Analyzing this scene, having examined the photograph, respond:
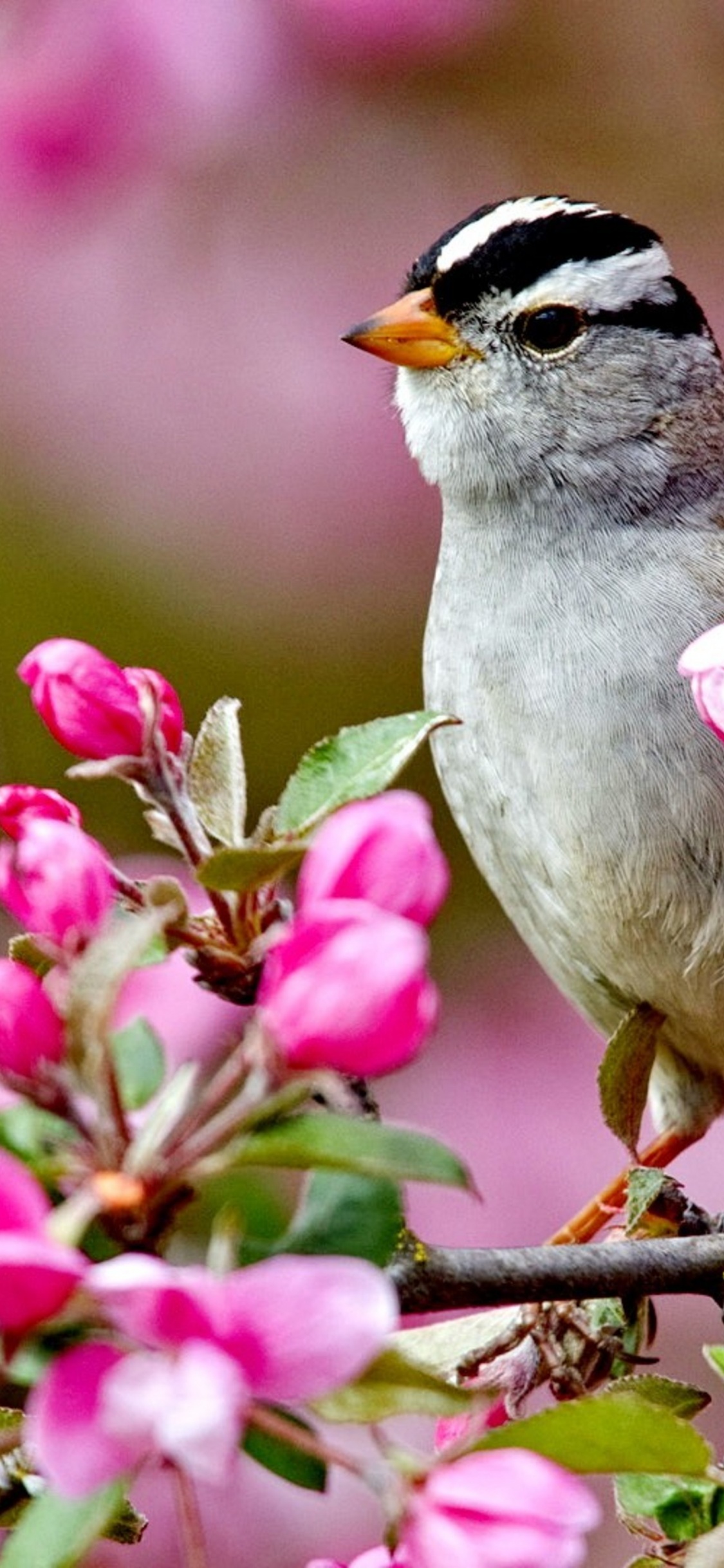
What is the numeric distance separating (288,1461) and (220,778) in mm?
384

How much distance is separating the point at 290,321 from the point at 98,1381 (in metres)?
2.81

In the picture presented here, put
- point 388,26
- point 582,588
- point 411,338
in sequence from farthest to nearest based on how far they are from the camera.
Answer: point 388,26, point 411,338, point 582,588

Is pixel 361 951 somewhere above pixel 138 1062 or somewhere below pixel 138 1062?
above

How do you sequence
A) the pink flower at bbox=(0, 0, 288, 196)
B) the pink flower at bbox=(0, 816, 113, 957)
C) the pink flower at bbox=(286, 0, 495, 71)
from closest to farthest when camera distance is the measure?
1. the pink flower at bbox=(0, 816, 113, 957)
2. the pink flower at bbox=(0, 0, 288, 196)
3. the pink flower at bbox=(286, 0, 495, 71)

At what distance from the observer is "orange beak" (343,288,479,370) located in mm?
2059

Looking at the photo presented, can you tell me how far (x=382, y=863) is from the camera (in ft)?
3.16

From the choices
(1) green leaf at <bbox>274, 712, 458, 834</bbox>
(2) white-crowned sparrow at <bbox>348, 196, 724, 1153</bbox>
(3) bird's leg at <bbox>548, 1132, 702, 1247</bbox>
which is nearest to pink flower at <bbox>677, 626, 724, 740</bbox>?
(1) green leaf at <bbox>274, 712, 458, 834</bbox>

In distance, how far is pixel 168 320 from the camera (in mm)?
3430

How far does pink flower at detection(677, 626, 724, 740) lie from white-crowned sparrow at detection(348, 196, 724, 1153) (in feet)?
2.18

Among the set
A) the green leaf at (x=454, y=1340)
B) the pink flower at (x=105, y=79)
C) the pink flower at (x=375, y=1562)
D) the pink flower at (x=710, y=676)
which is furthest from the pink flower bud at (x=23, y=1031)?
the pink flower at (x=105, y=79)

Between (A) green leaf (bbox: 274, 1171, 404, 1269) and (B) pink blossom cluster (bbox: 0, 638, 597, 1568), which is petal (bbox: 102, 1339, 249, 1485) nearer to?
(B) pink blossom cluster (bbox: 0, 638, 597, 1568)

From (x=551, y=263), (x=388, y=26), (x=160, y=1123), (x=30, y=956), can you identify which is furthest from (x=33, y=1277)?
(x=388, y=26)

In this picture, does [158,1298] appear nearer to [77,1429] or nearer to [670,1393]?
[77,1429]

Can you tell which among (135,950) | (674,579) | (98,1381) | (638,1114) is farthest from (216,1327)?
(674,579)
